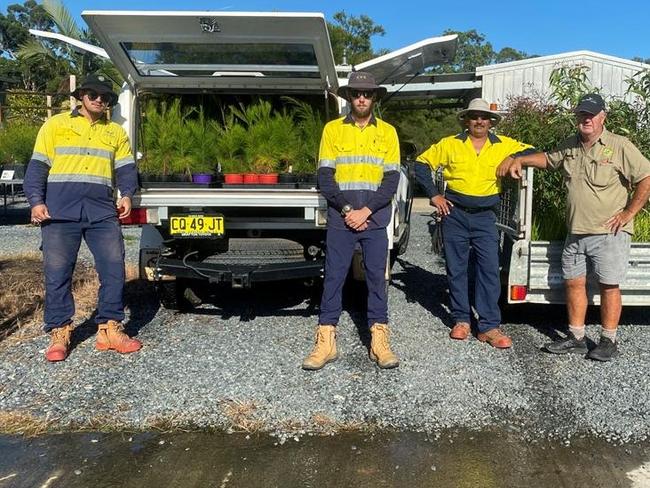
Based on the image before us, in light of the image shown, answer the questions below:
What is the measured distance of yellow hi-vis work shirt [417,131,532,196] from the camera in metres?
4.79

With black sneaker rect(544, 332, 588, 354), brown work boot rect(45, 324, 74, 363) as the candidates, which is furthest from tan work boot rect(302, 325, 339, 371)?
brown work boot rect(45, 324, 74, 363)

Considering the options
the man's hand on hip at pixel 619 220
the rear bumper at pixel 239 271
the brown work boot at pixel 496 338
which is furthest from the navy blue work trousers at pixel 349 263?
the man's hand on hip at pixel 619 220

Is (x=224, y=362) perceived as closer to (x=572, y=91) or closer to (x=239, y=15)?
(x=239, y=15)

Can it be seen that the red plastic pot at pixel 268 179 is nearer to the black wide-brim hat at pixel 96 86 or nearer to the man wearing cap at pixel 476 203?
the man wearing cap at pixel 476 203

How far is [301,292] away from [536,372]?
2.90 metres

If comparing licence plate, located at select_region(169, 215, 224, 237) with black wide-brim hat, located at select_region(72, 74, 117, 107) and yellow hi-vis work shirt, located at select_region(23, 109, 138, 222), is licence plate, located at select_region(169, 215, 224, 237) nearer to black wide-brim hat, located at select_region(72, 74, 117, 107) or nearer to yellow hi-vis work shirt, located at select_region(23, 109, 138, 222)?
yellow hi-vis work shirt, located at select_region(23, 109, 138, 222)

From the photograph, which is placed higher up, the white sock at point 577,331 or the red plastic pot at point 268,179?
the red plastic pot at point 268,179

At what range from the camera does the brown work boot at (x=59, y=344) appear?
4469mm

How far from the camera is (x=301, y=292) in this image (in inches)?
261

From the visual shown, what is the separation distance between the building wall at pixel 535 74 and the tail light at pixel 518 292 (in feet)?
35.0

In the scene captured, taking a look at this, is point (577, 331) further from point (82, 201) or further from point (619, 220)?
point (82, 201)

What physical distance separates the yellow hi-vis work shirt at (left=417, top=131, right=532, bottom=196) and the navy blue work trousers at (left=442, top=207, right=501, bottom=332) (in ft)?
0.62

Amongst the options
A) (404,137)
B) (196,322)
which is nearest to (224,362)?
(196,322)

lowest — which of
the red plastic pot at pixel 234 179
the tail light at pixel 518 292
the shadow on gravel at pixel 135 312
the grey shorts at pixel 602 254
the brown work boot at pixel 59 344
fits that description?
the shadow on gravel at pixel 135 312
